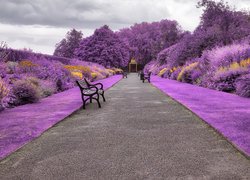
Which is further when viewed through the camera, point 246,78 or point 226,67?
point 226,67

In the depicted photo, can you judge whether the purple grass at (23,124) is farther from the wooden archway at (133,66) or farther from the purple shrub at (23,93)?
the wooden archway at (133,66)

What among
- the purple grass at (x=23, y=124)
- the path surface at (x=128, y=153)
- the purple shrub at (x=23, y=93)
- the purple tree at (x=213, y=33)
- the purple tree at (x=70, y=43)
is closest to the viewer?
the path surface at (x=128, y=153)

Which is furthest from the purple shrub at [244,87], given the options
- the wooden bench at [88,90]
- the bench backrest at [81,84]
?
the bench backrest at [81,84]

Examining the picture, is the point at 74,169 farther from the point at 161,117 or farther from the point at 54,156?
the point at 161,117

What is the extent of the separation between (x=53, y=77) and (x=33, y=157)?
15.7 metres

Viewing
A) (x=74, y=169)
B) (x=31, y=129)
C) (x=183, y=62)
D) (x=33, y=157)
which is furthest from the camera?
(x=183, y=62)

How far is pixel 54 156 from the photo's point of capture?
5543 millimetres

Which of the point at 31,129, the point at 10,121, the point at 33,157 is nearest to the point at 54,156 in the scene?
the point at 33,157

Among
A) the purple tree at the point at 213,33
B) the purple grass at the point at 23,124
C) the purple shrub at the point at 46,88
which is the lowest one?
the purple grass at the point at 23,124

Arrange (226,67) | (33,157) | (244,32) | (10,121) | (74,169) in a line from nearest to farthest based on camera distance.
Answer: (74,169)
(33,157)
(10,121)
(226,67)
(244,32)

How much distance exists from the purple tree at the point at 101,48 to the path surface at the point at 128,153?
54.8 meters

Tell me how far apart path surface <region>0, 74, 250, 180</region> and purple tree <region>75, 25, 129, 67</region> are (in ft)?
180

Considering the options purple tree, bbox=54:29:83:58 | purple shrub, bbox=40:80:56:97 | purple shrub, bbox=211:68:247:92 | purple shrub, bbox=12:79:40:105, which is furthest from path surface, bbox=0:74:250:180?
purple tree, bbox=54:29:83:58

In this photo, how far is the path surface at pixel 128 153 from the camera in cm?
461
